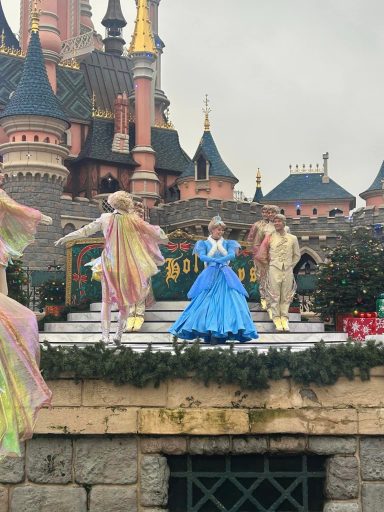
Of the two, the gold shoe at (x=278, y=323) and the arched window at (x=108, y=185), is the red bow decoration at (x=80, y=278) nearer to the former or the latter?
the gold shoe at (x=278, y=323)

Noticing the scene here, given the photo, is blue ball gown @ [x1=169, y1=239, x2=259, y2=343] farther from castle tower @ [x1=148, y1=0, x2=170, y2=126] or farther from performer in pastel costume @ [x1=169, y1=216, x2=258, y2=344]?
castle tower @ [x1=148, y1=0, x2=170, y2=126]

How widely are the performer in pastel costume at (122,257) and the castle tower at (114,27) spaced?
40077 millimetres

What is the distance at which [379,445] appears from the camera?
5.34 metres

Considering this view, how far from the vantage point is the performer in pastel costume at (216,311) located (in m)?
7.88

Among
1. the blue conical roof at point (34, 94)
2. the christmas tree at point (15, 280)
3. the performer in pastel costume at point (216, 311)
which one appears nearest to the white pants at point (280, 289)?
the performer in pastel costume at point (216, 311)

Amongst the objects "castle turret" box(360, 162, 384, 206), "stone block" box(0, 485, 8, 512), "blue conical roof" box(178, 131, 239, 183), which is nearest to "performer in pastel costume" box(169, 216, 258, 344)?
"stone block" box(0, 485, 8, 512)

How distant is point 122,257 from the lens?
316 inches

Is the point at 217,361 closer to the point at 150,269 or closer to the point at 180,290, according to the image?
the point at 150,269

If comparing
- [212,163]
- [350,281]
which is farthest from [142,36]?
[350,281]

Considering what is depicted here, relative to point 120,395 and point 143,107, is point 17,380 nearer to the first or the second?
point 120,395

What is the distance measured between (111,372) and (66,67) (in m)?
36.9

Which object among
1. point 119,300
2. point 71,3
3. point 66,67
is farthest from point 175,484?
point 71,3

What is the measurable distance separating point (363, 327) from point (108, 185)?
2714cm

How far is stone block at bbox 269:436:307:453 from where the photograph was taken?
5.35m
